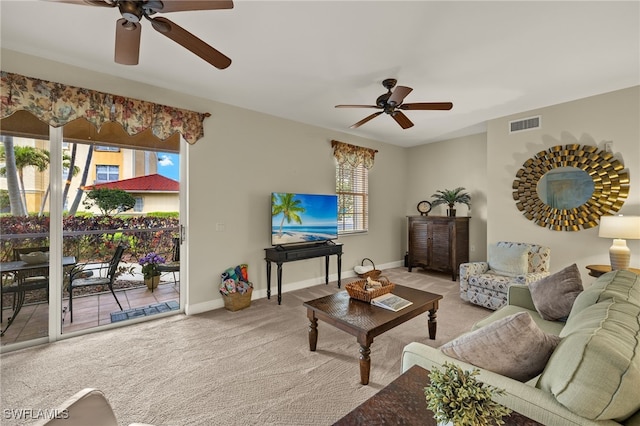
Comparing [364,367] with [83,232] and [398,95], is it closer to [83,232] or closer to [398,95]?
[398,95]

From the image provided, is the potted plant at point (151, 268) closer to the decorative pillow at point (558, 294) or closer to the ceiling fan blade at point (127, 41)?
the ceiling fan blade at point (127, 41)

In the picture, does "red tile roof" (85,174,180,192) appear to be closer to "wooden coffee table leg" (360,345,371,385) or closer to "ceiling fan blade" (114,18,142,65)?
"ceiling fan blade" (114,18,142,65)

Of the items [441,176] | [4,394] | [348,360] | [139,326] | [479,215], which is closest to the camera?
[4,394]

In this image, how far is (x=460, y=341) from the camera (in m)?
1.27

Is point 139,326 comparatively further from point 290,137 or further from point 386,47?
point 386,47

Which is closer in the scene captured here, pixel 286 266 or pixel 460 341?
pixel 460 341

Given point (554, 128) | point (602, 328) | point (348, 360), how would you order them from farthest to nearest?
1. point (554, 128)
2. point (348, 360)
3. point (602, 328)

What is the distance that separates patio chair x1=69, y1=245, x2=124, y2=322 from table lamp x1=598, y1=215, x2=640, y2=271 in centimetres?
547

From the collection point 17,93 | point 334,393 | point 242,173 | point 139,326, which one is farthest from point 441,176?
point 17,93

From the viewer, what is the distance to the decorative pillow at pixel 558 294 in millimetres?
2053

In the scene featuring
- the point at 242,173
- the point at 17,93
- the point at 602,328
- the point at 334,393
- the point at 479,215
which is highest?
the point at 17,93

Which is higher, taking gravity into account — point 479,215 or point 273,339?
point 479,215

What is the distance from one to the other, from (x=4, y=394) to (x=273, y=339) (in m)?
1.89

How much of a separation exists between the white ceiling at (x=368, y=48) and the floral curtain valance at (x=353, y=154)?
1.24m
